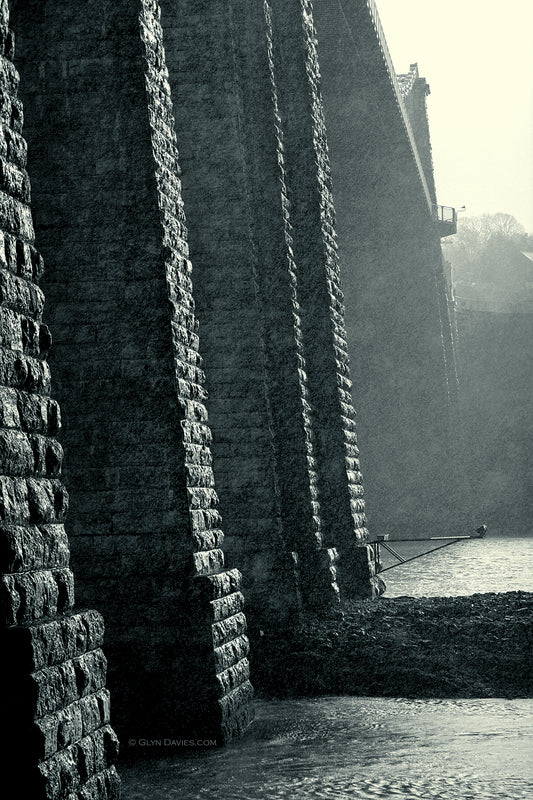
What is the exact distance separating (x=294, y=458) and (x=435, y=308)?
1623 centimetres

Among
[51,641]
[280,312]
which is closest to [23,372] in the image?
[51,641]

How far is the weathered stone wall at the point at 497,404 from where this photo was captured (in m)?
28.5

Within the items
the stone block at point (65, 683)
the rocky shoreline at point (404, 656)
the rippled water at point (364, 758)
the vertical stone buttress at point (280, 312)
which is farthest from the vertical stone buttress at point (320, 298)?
the stone block at point (65, 683)

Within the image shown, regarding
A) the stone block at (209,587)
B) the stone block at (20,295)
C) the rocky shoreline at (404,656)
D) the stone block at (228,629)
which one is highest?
the stone block at (20,295)

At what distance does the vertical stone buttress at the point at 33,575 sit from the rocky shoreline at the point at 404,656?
298 cm

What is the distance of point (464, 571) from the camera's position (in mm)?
13836

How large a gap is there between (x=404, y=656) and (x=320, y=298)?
408 cm

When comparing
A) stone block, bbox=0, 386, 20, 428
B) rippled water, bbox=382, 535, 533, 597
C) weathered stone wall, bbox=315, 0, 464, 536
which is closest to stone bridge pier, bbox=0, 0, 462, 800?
stone block, bbox=0, 386, 20, 428

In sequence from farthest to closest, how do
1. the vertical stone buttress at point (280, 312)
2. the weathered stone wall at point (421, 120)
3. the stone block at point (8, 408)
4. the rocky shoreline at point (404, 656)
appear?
1. the weathered stone wall at point (421, 120)
2. the vertical stone buttress at point (280, 312)
3. the rocky shoreline at point (404, 656)
4. the stone block at point (8, 408)

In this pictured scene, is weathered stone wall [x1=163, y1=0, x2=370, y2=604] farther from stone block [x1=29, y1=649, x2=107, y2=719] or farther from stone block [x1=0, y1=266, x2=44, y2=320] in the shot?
stone block [x1=0, y1=266, x2=44, y2=320]

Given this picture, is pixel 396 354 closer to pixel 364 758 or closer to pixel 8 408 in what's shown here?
pixel 364 758

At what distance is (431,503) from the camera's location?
24281mm

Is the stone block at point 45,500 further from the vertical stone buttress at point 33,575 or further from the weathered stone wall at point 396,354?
the weathered stone wall at point 396,354

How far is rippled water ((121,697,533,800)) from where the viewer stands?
416 cm
